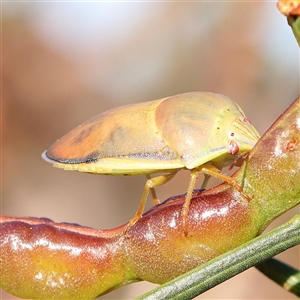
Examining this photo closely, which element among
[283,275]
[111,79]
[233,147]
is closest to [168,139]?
[233,147]

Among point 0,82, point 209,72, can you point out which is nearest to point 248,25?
point 209,72

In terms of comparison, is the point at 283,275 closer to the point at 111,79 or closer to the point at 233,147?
the point at 233,147

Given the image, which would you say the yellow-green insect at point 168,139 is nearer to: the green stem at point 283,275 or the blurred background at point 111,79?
the green stem at point 283,275

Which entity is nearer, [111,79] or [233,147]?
[233,147]

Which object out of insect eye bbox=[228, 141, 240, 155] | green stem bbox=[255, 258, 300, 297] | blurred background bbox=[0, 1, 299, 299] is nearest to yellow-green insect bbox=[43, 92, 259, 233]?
insect eye bbox=[228, 141, 240, 155]

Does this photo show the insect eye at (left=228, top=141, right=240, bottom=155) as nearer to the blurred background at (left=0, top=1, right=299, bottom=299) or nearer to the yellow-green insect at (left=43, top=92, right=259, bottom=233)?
the yellow-green insect at (left=43, top=92, right=259, bottom=233)

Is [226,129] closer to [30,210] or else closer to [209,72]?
[30,210]

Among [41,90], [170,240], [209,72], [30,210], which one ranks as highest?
[170,240]

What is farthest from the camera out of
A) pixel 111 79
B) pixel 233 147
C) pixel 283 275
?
pixel 111 79
